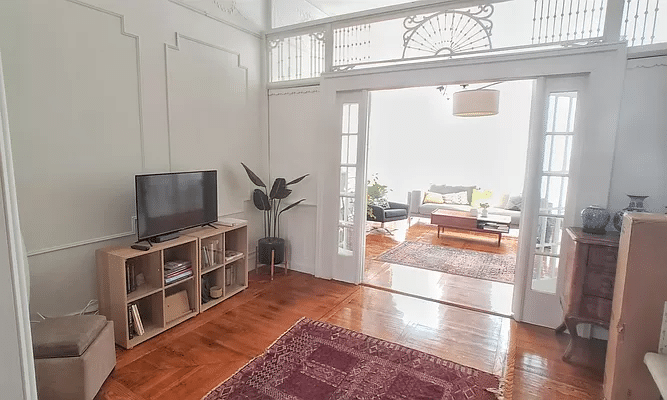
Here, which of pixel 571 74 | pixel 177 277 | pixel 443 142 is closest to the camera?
pixel 571 74

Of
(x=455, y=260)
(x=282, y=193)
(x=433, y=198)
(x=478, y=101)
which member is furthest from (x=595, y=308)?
(x=433, y=198)

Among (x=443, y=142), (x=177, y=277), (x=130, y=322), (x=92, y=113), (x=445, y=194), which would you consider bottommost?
(x=130, y=322)

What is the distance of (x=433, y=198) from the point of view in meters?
7.63

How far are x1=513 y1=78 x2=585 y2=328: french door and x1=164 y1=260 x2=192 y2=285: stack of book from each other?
299 centimetres

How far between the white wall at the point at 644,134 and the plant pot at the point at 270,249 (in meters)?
3.31

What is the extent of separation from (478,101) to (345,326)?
10.9 ft

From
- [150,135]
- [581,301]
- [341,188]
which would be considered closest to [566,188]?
[581,301]

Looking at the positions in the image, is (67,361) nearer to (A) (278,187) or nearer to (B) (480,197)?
(A) (278,187)

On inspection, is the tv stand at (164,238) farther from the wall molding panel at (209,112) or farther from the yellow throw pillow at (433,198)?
the yellow throw pillow at (433,198)

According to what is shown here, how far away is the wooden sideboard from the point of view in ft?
8.02

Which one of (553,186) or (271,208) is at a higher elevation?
(553,186)

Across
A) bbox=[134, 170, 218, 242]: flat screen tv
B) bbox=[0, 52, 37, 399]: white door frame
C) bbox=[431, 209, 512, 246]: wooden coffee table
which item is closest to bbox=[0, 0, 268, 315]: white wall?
bbox=[134, 170, 218, 242]: flat screen tv

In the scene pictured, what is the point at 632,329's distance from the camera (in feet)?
6.32

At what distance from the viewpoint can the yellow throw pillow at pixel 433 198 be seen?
7574mm
